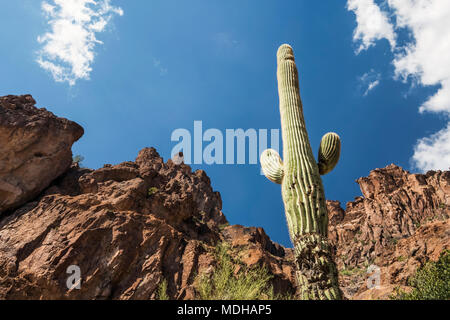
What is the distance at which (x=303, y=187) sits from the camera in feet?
16.8

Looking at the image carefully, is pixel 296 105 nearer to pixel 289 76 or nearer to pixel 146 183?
pixel 289 76

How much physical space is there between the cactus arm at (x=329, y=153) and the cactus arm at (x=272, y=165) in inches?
34.2

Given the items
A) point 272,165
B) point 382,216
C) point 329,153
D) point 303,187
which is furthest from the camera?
point 382,216

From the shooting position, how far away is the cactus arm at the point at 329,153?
19.4ft

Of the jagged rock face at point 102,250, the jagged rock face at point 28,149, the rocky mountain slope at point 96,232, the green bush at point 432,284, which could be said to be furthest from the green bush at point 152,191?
the green bush at point 432,284

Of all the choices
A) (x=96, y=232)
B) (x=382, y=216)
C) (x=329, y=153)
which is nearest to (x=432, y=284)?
(x=329, y=153)

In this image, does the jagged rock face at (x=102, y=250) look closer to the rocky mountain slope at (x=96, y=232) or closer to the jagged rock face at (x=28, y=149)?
the rocky mountain slope at (x=96, y=232)

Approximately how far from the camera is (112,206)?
15.9 metres

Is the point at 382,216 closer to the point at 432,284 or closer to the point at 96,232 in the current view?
the point at 432,284

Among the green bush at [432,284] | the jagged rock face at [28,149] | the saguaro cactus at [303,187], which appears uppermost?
the jagged rock face at [28,149]

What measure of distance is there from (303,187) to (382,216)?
51087 mm

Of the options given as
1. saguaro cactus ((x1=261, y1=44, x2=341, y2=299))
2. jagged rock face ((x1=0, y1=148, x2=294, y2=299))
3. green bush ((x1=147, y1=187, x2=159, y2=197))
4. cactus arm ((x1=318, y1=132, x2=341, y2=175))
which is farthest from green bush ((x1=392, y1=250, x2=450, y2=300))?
green bush ((x1=147, y1=187, x2=159, y2=197))
